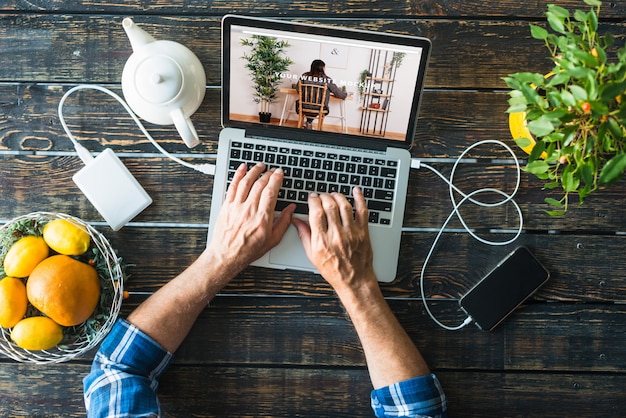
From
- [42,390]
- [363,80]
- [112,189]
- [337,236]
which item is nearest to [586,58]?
[363,80]

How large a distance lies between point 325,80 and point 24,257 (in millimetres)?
598

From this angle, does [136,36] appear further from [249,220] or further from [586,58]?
[586,58]

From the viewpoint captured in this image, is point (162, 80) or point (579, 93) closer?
point (579, 93)

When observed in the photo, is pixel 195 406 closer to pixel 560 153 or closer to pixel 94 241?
pixel 94 241

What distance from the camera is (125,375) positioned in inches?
36.9

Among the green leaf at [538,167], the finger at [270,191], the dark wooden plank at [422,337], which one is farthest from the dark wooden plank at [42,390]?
the green leaf at [538,167]

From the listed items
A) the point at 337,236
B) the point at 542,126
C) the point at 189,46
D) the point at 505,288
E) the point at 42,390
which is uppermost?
the point at 189,46

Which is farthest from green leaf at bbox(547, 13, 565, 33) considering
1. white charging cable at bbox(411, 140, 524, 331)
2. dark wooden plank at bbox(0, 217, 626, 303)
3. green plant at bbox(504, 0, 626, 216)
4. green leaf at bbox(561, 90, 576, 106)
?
dark wooden plank at bbox(0, 217, 626, 303)

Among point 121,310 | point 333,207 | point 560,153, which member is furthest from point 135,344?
point 560,153

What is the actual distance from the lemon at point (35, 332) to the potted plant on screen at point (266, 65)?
52cm

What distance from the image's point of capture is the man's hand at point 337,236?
991 millimetres

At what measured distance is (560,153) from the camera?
0.78 meters

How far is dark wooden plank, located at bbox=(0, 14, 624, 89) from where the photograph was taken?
40.9 inches

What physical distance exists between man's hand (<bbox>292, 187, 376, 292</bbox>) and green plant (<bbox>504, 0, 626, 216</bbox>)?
0.32 m
